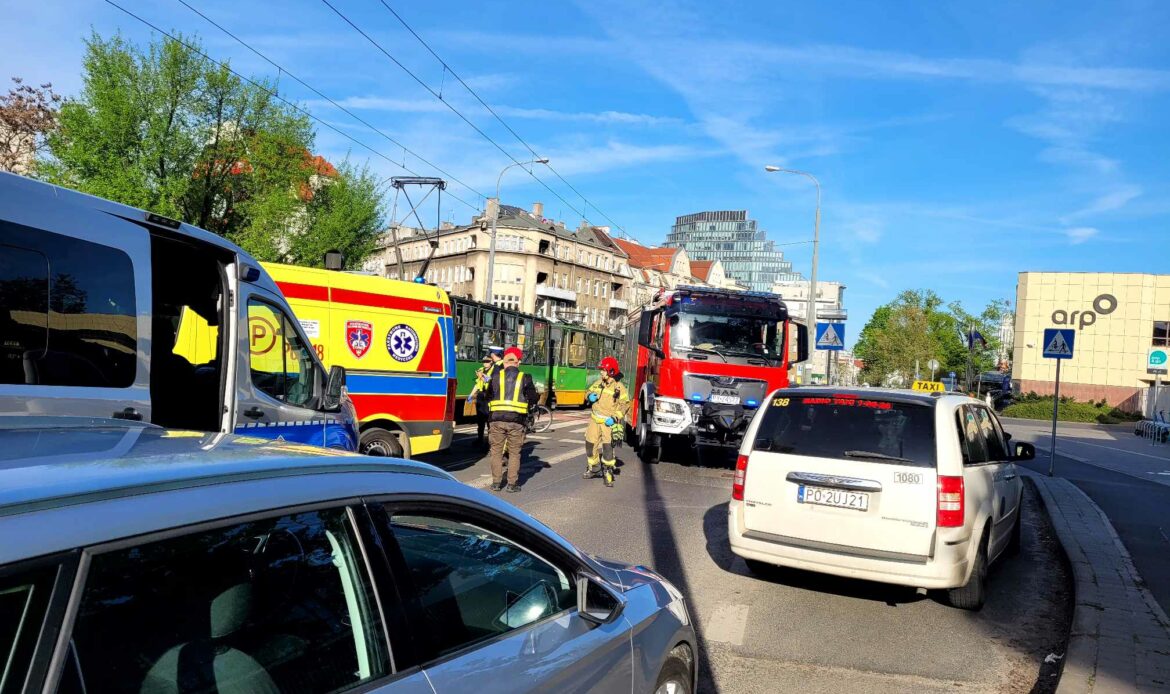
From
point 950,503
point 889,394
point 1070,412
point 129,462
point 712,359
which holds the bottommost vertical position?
point 1070,412

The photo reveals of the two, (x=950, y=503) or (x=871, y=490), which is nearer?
(x=950, y=503)

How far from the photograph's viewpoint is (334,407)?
697 cm

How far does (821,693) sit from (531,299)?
8192 centimetres

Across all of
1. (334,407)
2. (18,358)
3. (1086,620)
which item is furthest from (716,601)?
(18,358)

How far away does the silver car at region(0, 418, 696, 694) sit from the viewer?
1.42m

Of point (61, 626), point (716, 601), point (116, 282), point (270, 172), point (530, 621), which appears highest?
point (270, 172)

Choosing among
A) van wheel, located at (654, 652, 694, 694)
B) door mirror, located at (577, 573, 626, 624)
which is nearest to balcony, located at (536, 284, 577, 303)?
van wheel, located at (654, 652, 694, 694)

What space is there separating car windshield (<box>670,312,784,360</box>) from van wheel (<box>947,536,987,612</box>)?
320 inches

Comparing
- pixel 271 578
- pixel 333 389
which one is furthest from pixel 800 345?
pixel 271 578

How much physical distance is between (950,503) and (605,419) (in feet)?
22.0

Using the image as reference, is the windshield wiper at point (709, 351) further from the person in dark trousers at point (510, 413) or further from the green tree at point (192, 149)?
the green tree at point (192, 149)

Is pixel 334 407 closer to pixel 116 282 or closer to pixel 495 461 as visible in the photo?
pixel 116 282

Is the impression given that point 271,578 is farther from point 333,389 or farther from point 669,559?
point 669,559

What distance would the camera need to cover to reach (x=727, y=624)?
582 centimetres
